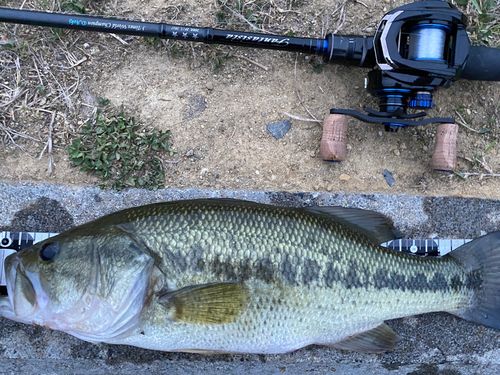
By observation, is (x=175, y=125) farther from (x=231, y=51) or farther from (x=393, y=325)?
(x=393, y=325)

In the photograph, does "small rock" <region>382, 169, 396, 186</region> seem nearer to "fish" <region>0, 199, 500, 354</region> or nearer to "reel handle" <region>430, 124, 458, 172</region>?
"reel handle" <region>430, 124, 458, 172</region>

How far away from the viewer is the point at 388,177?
9.04 ft

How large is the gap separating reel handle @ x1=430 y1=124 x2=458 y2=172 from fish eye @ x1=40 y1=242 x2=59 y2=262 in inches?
96.3

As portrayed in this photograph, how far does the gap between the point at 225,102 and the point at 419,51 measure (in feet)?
4.30

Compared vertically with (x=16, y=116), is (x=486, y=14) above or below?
above

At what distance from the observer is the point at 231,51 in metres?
2.71

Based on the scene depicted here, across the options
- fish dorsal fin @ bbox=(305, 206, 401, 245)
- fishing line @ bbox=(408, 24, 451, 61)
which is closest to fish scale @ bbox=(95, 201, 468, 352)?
fish dorsal fin @ bbox=(305, 206, 401, 245)

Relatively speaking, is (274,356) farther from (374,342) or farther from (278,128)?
(278,128)

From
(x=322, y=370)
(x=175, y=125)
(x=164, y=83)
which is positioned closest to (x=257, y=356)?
(x=322, y=370)

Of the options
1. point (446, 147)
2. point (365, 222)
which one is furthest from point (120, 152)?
point (446, 147)

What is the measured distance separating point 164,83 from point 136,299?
60.5 inches

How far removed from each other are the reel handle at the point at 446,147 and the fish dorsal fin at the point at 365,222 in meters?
0.62

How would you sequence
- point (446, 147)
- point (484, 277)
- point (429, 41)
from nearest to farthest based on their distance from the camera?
point (429, 41), point (484, 277), point (446, 147)

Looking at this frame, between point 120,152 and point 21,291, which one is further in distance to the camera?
point 120,152
